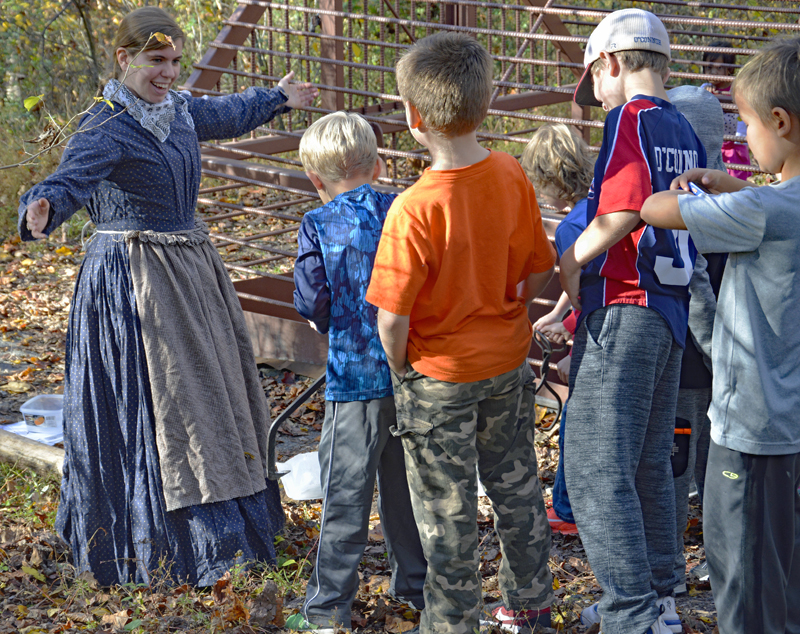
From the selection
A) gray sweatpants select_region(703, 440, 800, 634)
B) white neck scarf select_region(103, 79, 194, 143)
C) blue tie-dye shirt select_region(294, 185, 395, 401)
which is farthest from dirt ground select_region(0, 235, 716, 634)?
white neck scarf select_region(103, 79, 194, 143)

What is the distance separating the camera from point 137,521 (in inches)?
116

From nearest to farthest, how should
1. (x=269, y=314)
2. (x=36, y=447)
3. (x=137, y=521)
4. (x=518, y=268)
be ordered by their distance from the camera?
(x=518, y=268), (x=137, y=521), (x=36, y=447), (x=269, y=314)

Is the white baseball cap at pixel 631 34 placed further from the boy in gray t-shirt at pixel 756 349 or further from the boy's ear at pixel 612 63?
the boy in gray t-shirt at pixel 756 349

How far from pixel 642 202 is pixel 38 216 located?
68.3 inches

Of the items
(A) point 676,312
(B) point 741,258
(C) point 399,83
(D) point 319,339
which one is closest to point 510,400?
(A) point 676,312

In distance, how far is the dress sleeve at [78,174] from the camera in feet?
8.38

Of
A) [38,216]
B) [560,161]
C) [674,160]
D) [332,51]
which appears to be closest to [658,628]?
[674,160]

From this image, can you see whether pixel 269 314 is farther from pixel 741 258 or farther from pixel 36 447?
pixel 741 258

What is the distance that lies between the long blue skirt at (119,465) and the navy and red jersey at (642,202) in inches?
58.5

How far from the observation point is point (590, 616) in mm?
2607

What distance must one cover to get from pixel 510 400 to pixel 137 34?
1750 mm

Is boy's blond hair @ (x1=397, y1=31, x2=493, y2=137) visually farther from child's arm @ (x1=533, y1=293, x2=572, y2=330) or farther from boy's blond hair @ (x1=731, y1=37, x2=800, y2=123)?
child's arm @ (x1=533, y1=293, x2=572, y2=330)

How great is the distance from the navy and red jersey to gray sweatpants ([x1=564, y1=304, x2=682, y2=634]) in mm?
51

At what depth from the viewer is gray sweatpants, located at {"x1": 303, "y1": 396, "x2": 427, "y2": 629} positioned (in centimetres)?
249
